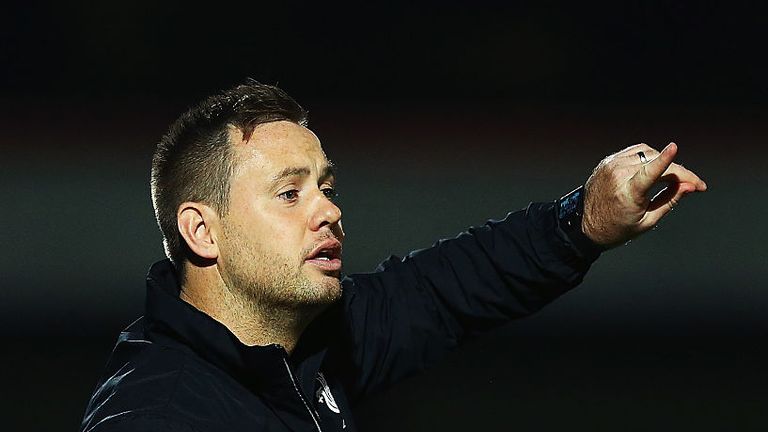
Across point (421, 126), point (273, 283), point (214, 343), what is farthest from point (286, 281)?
point (421, 126)

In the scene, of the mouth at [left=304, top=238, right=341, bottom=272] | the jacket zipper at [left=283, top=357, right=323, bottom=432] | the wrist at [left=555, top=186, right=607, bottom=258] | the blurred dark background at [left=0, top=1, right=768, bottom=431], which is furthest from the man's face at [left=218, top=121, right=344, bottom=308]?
the blurred dark background at [left=0, top=1, right=768, bottom=431]

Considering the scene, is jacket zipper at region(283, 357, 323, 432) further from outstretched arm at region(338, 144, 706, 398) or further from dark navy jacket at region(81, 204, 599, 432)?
outstretched arm at region(338, 144, 706, 398)

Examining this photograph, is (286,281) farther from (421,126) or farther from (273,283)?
(421,126)

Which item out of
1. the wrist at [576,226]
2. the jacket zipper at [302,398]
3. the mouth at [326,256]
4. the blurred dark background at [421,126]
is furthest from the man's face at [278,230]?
the blurred dark background at [421,126]

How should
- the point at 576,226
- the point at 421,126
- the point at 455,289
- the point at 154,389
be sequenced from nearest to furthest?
the point at 154,389, the point at 576,226, the point at 455,289, the point at 421,126

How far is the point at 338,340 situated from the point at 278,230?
25cm

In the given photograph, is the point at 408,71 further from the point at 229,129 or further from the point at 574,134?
the point at 229,129

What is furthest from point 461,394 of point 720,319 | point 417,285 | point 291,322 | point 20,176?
point 20,176

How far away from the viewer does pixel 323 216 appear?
53.0 inches

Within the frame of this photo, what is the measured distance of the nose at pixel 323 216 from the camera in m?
1.34

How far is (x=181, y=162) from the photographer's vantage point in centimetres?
140

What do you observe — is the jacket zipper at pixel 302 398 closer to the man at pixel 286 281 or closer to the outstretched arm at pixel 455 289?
the man at pixel 286 281

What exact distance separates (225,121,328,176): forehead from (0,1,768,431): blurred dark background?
1783 mm

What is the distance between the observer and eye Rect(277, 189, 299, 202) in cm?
135
